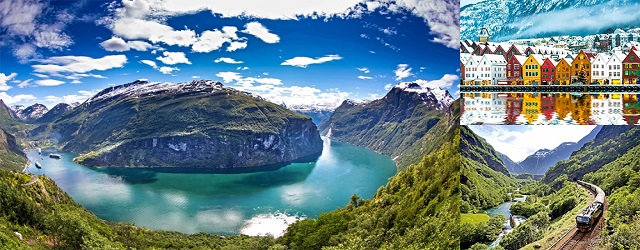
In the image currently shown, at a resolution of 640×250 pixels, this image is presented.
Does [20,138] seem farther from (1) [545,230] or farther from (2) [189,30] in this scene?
(1) [545,230]

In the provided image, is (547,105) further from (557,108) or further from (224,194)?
(224,194)

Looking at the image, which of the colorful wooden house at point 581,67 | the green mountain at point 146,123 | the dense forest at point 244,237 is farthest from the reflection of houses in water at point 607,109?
the green mountain at point 146,123

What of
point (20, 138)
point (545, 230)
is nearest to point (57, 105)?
point (20, 138)

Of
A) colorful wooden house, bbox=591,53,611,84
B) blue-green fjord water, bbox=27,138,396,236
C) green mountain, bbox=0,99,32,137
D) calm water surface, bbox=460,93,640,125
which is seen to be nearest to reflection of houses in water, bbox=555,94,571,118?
calm water surface, bbox=460,93,640,125

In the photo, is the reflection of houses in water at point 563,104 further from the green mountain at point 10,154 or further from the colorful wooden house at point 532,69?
the green mountain at point 10,154

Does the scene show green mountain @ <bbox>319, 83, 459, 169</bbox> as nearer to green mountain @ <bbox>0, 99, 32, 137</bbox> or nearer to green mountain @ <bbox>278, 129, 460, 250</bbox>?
green mountain @ <bbox>278, 129, 460, 250</bbox>
